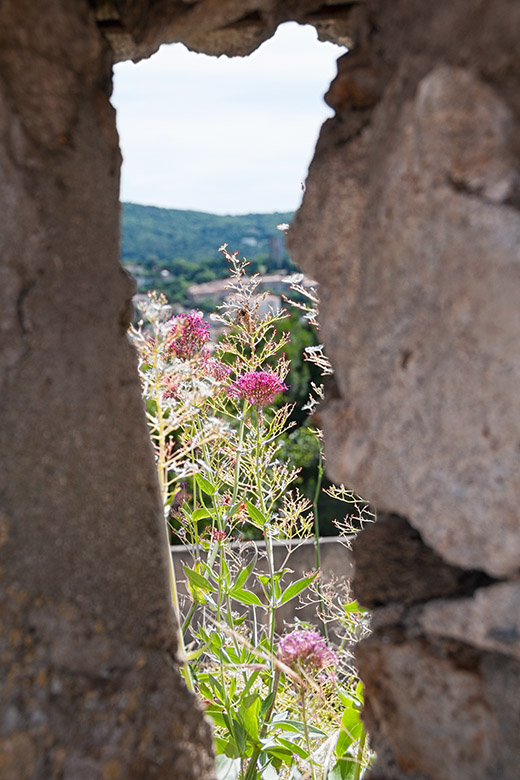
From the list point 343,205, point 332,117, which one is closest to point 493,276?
point 343,205

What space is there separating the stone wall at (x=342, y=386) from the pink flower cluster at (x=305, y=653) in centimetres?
24

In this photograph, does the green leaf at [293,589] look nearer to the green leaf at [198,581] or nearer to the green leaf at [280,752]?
the green leaf at [198,581]

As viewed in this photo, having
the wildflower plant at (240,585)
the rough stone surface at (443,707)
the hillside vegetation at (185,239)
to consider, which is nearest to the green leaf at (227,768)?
the wildflower plant at (240,585)

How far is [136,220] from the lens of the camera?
27.4m

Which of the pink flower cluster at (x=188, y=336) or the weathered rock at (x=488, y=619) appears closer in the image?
the weathered rock at (x=488, y=619)

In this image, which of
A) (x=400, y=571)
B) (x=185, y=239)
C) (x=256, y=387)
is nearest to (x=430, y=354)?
(x=400, y=571)

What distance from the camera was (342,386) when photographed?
993mm

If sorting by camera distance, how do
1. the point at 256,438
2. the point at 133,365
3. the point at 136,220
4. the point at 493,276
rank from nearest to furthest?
the point at 493,276, the point at 133,365, the point at 256,438, the point at 136,220

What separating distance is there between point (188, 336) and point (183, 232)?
27.0 meters

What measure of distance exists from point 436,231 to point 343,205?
0.55 feet

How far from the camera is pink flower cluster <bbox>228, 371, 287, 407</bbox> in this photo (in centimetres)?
162

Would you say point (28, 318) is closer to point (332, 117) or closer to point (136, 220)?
point (332, 117)

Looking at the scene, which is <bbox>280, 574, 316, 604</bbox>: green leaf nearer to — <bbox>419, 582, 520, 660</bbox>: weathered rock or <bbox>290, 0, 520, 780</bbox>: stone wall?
<bbox>290, 0, 520, 780</bbox>: stone wall

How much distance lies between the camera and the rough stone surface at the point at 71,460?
35.9 inches
